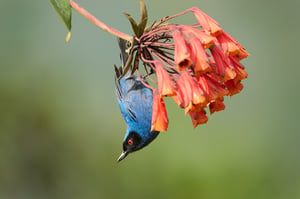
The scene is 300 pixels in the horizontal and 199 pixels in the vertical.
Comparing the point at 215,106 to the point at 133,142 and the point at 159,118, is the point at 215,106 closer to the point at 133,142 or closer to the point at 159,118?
the point at 159,118

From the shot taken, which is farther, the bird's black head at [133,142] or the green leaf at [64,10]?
the bird's black head at [133,142]

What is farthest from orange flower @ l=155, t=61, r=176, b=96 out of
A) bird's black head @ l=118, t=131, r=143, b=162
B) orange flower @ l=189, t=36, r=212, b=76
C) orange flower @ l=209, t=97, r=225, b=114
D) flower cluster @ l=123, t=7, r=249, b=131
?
bird's black head @ l=118, t=131, r=143, b=162

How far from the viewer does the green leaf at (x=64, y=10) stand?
2.50 m

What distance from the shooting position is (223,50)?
257 centimetres

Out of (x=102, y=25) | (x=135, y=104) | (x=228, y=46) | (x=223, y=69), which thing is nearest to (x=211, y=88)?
(x=223, y=69)

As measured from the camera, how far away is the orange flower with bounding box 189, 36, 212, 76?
245 centimetres

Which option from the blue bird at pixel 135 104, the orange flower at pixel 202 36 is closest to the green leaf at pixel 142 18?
the orange flower at pixel 202 36

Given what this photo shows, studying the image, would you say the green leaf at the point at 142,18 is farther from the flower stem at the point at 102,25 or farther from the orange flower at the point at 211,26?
the orange flower at the point at 211,26

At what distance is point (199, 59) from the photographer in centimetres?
245

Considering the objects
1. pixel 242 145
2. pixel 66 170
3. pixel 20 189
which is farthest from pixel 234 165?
pixel 20 189

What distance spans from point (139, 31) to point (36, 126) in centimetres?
652

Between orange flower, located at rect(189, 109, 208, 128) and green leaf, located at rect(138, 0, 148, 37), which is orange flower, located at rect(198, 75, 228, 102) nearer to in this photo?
orange flower, located at rect(189, 109, 208, 128)

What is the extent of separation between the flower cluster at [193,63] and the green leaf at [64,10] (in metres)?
0.33

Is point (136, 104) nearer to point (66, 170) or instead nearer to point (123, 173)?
point (123, 173)
